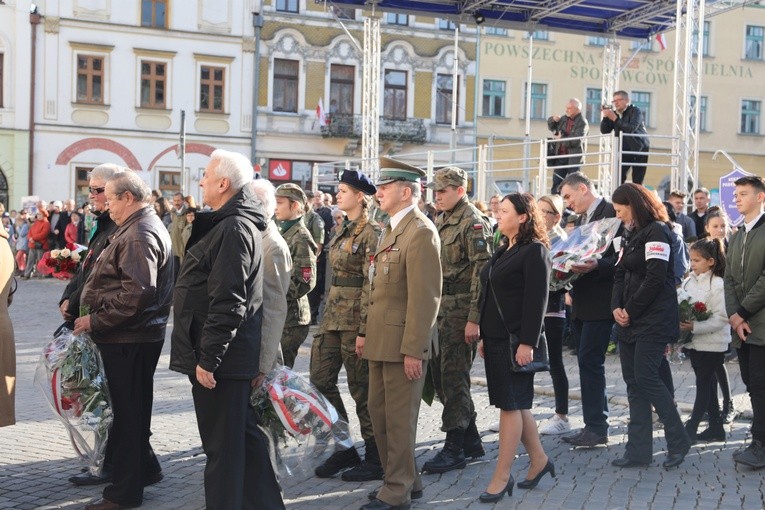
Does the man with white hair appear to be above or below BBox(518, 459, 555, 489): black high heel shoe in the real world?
above

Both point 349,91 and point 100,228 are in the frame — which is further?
point 349,91

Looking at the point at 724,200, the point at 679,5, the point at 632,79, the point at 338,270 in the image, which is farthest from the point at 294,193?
the point at 632,79

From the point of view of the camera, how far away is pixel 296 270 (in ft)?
24.2

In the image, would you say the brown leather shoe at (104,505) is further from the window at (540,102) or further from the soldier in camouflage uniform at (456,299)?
the window at (540,102)

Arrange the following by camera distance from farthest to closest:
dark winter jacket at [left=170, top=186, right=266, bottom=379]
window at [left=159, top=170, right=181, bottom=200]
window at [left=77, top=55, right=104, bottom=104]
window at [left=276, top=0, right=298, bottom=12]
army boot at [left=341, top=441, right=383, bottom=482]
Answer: window at [left=276, top=0, right=298, bottom=12], window at [left=159, top=170, right=181, bottom=200], window at [left=77, top=55, right=104, bottom=104], army boot at [left=341, top=441, right=383, bottom=482], dark winter jacket at [left=170, top=186, right=266, bottom=379]

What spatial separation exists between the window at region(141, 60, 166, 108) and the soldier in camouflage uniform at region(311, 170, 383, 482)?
31.2 metres

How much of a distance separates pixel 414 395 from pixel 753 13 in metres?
40.3

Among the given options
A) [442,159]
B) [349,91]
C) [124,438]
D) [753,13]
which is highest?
[753,13]

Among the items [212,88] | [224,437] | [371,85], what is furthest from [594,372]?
[212,88]

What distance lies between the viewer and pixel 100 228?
6578 mm

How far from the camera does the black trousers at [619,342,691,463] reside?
6.88m

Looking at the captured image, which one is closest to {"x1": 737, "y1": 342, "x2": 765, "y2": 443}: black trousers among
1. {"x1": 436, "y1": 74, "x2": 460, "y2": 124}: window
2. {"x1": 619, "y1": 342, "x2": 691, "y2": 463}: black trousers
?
{"x1": 619, "y1": 342, "x2": 691, "y2": 463}: black trousers

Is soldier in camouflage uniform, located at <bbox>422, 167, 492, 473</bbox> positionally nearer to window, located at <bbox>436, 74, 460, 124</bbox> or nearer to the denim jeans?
the denim jeans

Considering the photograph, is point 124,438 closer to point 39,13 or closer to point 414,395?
point 414,395
